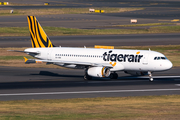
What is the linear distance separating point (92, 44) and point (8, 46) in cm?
2031

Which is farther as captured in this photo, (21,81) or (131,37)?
(131,37)

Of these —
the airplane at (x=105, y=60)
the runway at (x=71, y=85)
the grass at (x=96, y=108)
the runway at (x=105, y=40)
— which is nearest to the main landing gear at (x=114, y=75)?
the airplane at (x=105, y=60)

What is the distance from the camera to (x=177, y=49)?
280ft

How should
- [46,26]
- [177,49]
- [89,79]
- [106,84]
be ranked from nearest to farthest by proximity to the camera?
[106,84]
[89,79]
[177,49]
[46,26]

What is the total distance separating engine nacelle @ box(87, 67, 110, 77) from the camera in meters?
49.7

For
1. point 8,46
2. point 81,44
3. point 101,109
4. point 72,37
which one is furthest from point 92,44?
point 101,109

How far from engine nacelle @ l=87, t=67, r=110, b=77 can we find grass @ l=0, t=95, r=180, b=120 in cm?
1101

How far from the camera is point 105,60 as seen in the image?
2062 inches

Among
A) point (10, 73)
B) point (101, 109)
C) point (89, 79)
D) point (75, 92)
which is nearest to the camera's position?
point (101, 109)

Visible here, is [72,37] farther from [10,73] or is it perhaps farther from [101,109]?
[101,109]

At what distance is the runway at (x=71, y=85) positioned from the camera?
41.5m

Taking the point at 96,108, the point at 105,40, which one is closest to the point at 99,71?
the point at 96,108

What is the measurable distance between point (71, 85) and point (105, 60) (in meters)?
7.18

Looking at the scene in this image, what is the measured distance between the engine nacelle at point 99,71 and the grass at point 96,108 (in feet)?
36.1
